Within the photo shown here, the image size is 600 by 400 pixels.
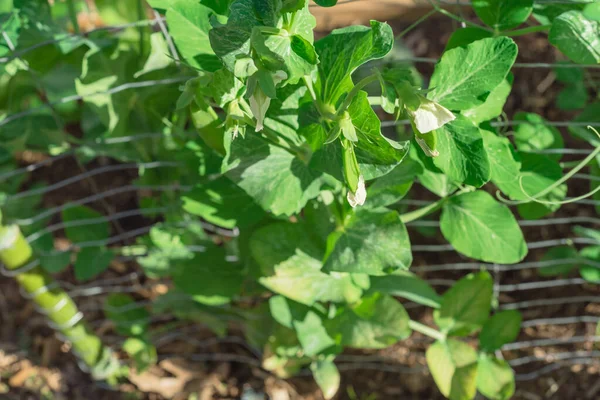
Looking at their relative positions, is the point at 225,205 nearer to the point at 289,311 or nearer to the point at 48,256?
the point at 289,311

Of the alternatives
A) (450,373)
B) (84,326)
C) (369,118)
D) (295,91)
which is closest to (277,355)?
(450,373)

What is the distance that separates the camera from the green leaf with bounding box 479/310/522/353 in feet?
4.19

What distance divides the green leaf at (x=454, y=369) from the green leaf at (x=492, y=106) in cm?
54

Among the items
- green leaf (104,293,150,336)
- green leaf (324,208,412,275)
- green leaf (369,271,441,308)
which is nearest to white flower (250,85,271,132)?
green leaf (324,208,412,275)

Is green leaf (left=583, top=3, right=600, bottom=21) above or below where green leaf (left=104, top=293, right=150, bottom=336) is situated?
above

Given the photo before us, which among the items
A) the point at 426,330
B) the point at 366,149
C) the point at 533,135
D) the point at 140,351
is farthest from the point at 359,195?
the point at 140,351

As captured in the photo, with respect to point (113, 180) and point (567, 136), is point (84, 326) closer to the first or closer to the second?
point (113, 180)

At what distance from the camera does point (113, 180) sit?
74.6 inches

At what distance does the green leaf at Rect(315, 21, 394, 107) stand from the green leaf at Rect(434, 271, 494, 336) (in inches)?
23.5

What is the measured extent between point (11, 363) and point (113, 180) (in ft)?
1.92

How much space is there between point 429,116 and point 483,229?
39 cm

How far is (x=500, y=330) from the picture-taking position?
1289 millimetres

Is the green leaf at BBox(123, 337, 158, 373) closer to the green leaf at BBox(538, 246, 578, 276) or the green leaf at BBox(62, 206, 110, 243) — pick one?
the green leaf at BBox(62, 206, 110, 243)

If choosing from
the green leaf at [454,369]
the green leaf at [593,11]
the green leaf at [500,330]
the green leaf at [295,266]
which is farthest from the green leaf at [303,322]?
the green leaf at [593,11]
